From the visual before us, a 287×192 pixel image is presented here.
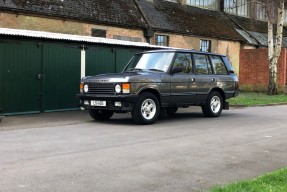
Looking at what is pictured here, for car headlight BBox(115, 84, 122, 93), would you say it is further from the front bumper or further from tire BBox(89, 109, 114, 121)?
tire BBox(89, 109, 114, 121)

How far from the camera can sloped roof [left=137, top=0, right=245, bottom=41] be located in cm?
2739

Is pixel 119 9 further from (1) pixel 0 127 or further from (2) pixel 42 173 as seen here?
(2) pixel 42 173

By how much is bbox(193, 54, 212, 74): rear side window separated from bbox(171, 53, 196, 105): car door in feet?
1.00

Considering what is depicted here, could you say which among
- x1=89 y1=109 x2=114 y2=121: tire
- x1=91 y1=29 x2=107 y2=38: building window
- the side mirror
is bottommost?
x1=89 y1=109 x2=114 y2=121: tire

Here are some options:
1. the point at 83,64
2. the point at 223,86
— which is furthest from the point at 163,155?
the point at 83,64

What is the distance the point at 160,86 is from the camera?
11.9 m

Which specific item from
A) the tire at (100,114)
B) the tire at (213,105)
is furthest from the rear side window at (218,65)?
the tire at (100,114)

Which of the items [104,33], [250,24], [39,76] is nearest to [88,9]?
[104,33]

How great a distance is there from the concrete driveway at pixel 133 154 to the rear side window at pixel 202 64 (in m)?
1.79

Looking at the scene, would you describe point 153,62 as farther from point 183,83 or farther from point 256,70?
point 256,70

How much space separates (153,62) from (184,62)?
3.21 ft

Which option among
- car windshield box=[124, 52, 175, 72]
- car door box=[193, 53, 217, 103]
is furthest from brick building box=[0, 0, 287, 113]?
car door box=[193, 53, 217, 103]

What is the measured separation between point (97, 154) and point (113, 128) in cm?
344

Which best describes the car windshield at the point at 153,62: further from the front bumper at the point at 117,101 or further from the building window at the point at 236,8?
the building window at the point at 236,8
